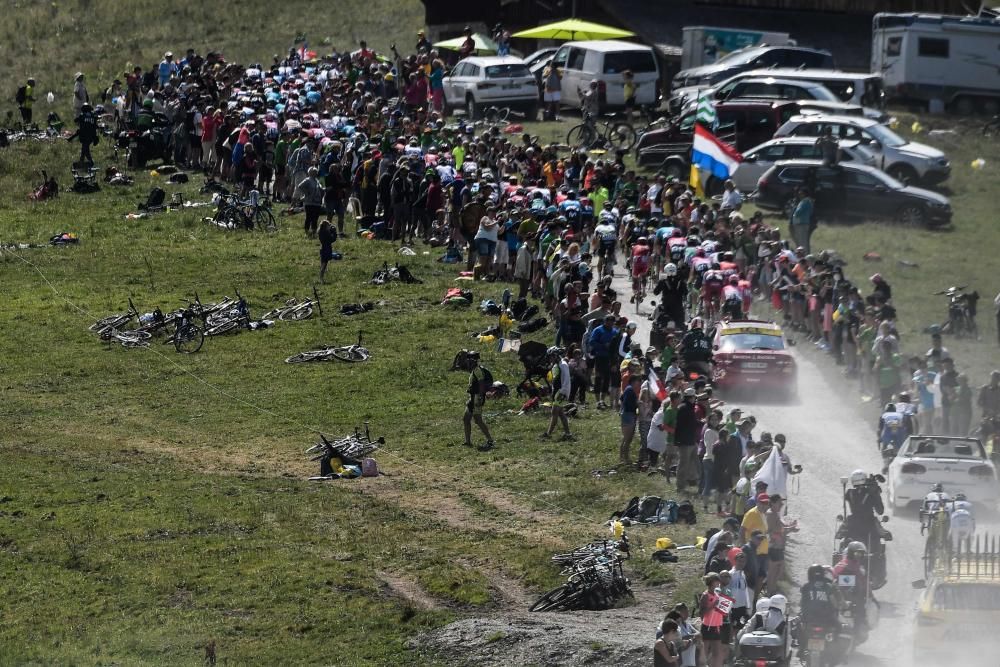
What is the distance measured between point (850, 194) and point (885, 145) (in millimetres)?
3061

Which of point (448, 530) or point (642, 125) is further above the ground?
point (642, 125)

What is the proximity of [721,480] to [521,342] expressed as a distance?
10.2 meters

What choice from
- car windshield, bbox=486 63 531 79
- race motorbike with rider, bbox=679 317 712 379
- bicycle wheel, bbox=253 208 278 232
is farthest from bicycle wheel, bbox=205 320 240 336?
car windshield, bbox=486 63 531 79

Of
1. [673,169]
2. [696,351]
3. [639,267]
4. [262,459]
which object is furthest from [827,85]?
[262,459]

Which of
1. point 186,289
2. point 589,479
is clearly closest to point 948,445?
point 589,479

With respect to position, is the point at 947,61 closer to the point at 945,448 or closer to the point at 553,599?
the point at 945,448

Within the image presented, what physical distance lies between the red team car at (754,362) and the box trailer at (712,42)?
26.6 m

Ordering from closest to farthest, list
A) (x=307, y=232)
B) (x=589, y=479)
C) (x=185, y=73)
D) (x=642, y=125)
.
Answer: (x=589, y=479), (x=307, y=232), (x=642, y=125), (x=185, y=73)

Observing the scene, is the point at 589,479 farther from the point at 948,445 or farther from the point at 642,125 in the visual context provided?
the point at 642,125

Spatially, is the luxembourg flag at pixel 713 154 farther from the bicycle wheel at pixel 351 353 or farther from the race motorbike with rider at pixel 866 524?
the race motorbike with rider at pixel 866 524

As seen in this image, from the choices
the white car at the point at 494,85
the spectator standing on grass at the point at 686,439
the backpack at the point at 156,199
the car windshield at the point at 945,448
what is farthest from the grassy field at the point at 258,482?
the white car at the point at 494,85

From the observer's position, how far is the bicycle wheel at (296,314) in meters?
38.2

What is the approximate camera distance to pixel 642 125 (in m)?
51.0

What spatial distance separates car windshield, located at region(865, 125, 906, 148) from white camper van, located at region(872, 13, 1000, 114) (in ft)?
28.6
